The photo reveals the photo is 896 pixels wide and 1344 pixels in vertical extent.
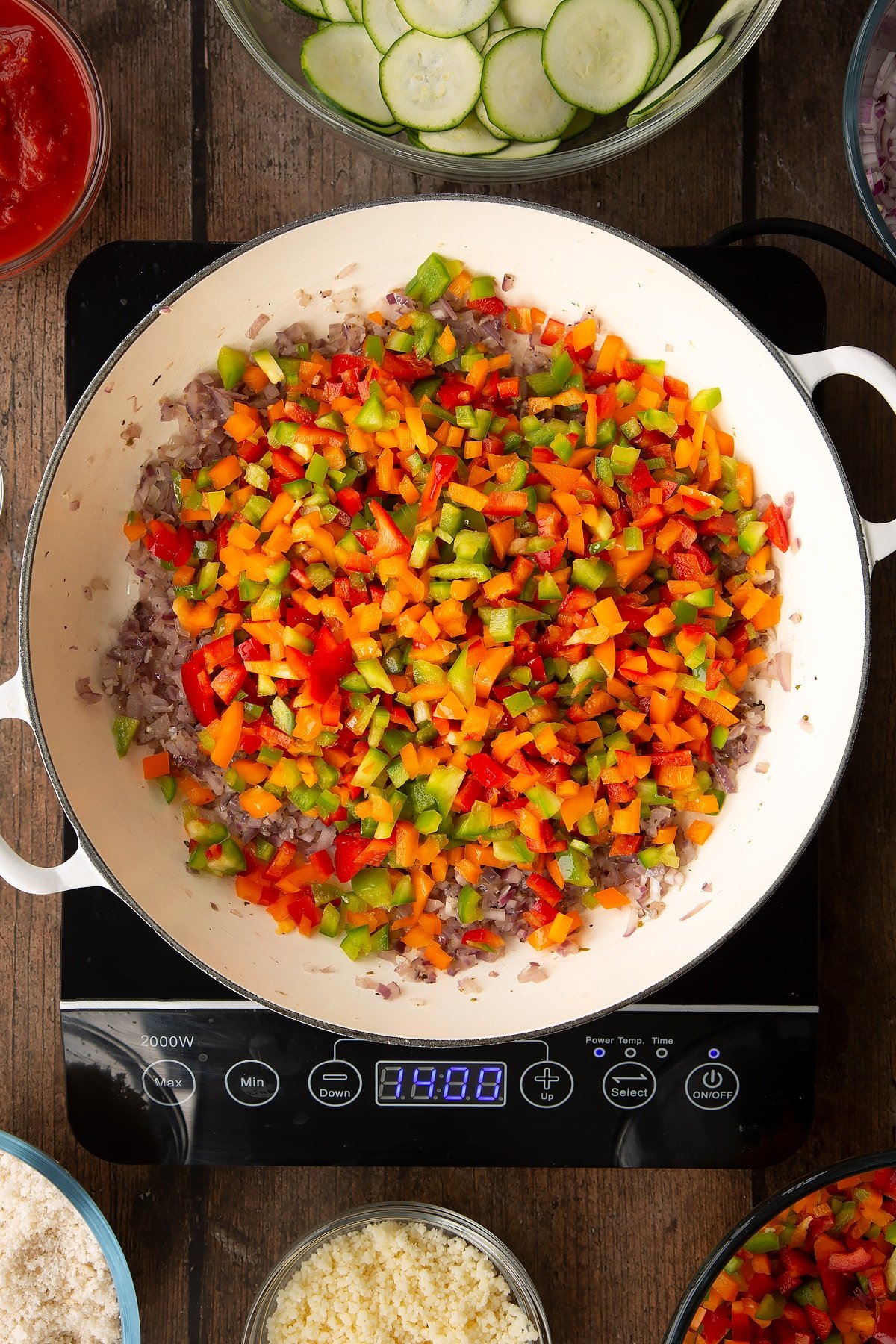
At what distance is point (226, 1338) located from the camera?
5.43ft

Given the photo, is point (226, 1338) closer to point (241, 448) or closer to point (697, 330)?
point (241, 448)

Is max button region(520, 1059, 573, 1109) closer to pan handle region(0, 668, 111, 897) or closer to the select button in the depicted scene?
the select button

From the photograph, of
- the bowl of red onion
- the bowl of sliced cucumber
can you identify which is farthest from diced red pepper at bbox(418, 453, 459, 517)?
the bowl of red onion

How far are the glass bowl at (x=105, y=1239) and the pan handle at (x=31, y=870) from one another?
51 cm

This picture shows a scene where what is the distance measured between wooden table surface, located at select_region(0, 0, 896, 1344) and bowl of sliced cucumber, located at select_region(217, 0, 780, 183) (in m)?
0.19

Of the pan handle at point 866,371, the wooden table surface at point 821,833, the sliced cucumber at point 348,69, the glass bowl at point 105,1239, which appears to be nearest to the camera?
the pan handle at point 866,371

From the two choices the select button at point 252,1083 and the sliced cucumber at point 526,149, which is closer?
the sliced cucumber at point 526,149

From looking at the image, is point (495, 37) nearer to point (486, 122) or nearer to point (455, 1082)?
point (486, 122)

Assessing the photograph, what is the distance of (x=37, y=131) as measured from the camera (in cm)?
153

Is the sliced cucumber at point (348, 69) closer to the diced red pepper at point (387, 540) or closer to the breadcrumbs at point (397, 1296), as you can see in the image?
the diced red pepper at point (387, 540)

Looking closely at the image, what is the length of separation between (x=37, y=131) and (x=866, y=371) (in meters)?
1.27

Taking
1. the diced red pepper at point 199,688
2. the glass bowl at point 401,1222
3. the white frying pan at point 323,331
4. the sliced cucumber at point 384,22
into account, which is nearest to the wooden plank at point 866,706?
the white frying pan at point 323,331

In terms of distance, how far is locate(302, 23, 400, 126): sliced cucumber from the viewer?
4.71 ft

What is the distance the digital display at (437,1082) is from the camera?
159 cm
